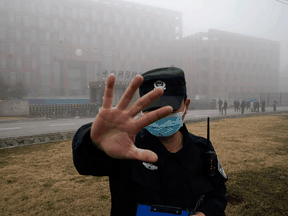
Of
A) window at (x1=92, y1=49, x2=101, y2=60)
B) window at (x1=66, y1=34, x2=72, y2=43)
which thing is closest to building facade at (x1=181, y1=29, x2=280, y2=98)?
window at (x1=92, y1=49, x2=101, y2=60)

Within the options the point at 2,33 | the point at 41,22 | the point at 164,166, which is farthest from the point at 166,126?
the point at 41,22

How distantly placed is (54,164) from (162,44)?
190 ft

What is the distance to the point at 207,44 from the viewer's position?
53000 mm

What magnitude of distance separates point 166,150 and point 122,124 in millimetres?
545

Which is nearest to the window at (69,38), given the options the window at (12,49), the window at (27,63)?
the window at (27,63)

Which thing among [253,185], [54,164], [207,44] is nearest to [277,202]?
[253,185]

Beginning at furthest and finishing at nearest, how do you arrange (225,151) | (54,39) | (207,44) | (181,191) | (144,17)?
1. (144,17)
2. (207,44)
3. (54,39)
4. (225,151)
5. (181,191)

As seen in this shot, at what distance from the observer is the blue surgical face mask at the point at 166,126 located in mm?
1614

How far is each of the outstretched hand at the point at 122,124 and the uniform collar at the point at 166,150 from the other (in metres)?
0.43

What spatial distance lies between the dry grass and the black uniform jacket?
2369mm

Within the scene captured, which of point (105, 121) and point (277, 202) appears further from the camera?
point (277, 202)

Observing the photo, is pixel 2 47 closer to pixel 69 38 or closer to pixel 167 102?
pixel 69 38

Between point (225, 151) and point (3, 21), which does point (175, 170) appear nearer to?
point (225, 151)

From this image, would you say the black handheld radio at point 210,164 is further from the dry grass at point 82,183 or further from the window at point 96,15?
the window at point 96,15
